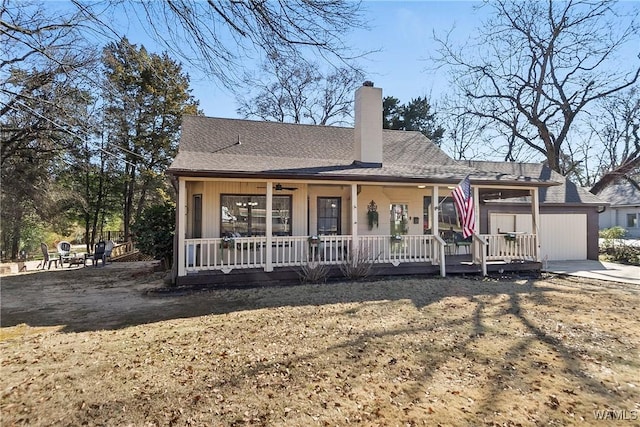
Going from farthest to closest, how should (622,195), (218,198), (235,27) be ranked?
(622,195) → (218,198) → (235,27)

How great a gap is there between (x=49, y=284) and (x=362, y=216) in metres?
9.42

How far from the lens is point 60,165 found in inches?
761

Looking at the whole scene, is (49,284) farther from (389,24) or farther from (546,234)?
(546,234)

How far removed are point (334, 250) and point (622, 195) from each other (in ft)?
115

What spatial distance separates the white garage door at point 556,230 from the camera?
1425cm

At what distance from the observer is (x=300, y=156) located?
11977 millimetres

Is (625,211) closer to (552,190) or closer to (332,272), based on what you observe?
(552,190)

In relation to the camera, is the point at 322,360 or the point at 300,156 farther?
the point at 300,156

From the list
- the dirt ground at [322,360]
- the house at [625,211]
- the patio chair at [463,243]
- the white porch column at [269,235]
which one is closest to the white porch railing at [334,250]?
the white porch column at [269,235]

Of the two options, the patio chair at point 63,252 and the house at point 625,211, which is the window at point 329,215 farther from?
the house at point 625,211

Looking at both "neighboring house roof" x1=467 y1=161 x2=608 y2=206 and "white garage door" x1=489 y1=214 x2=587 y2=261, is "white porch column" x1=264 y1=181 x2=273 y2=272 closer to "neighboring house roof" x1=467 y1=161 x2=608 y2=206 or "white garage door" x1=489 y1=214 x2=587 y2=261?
"white garage door" x1=489 y1=214 x2=587 y2=261

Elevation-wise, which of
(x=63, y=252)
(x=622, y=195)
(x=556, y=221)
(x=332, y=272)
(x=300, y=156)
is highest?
(x=622, y=195)

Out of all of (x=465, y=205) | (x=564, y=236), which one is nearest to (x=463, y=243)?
(x=465, y=205)

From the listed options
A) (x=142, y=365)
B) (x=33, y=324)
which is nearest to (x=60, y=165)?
(x=33, y=324)
